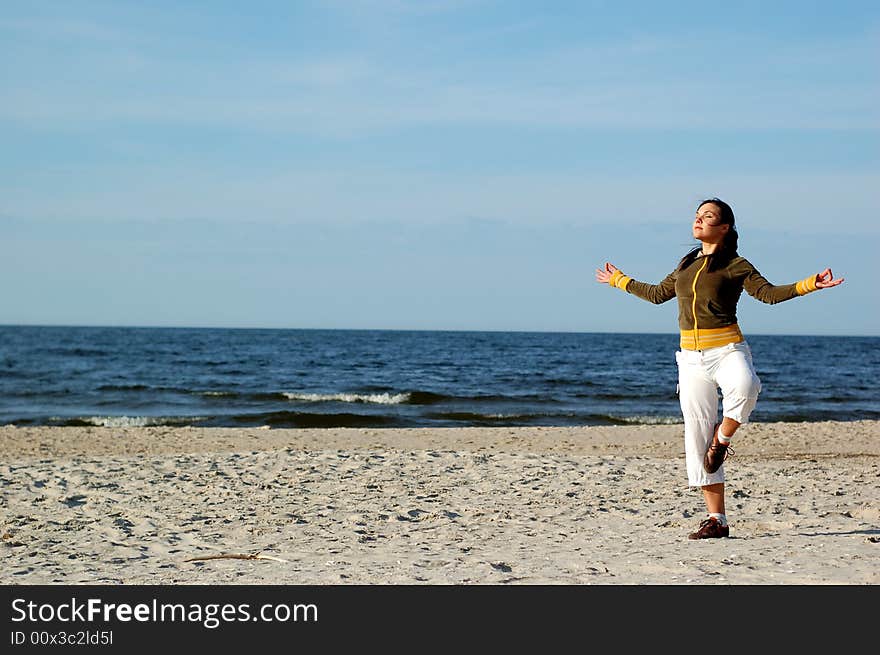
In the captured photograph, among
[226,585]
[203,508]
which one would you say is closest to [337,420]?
[203,508]

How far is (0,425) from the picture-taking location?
20.9 meters

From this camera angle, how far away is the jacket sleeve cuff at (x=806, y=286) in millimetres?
5565

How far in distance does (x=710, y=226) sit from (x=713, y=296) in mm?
473

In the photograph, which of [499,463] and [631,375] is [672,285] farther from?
[631,375]

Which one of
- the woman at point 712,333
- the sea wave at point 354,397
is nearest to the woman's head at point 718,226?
the woman at point 712,333

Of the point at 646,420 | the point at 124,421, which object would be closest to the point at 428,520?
the point at 646,420

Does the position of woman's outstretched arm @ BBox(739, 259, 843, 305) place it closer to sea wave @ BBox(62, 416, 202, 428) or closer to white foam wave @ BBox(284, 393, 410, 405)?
sea wave @ BBox(62, 416, 202, 428)

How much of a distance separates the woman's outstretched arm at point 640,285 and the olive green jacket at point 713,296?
109 mm

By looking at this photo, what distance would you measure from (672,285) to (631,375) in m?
35.7

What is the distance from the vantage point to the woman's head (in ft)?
19.7

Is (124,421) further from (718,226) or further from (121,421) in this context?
(718,226)

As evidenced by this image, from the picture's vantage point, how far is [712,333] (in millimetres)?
5977

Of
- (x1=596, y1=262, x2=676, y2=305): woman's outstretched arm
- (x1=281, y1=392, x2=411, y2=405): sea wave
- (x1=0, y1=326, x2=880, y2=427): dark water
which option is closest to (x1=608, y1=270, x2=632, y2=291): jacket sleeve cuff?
(x1=596, y1=262, x2=676, y2=305): woman's outstretched arm

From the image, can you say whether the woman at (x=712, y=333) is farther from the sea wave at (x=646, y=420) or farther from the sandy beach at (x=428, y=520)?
the sea wave at (x=646, y=420)
